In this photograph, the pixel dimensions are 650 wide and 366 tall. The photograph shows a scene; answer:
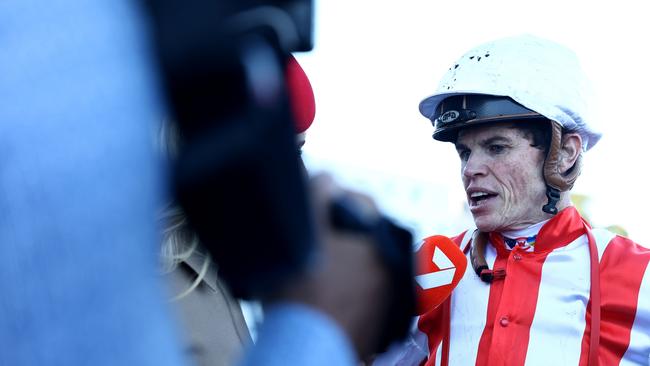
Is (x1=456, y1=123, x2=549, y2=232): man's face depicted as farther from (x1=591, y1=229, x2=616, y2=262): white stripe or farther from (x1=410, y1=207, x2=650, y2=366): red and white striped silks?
(x1=591, y1=229, x2=616, y2=262): white stripe

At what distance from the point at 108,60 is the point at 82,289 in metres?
0.21

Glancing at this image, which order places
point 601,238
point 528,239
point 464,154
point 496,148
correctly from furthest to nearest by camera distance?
point 464,154
point 496,148
point 528,239
point 601,238

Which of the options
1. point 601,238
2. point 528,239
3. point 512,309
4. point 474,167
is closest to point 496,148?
point 474,167

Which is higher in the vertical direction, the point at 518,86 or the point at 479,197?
the point at 518,86

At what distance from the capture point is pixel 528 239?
2.94m

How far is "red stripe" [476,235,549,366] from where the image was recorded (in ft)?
8.61

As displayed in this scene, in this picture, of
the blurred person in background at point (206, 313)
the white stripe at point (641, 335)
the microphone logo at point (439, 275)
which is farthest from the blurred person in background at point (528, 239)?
the blurred person in background at point (206, 313)

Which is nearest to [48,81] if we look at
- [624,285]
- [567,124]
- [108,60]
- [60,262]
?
[108,60]

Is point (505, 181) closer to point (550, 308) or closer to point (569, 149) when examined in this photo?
point (569, 149)

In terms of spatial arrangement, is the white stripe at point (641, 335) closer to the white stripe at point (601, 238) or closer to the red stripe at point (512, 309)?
the white stripe at point (601, 238)

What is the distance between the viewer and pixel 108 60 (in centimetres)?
69

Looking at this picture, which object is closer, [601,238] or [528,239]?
[601,238]

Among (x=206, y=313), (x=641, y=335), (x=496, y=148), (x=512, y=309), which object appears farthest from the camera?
(x=496, y=148)

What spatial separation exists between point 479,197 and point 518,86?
0.48 meters
